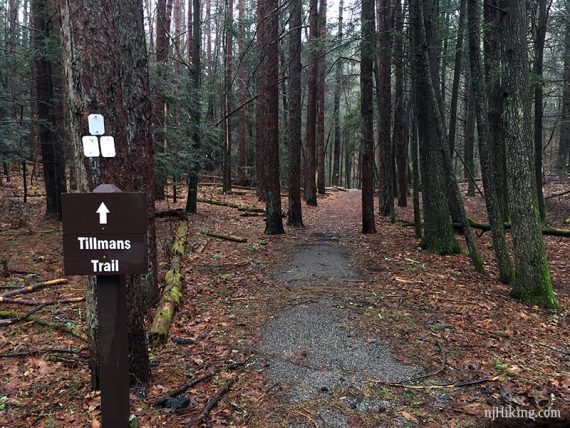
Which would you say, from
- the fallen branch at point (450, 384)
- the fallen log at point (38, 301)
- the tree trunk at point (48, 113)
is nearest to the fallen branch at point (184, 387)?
the fallen branch at point (450, 384)

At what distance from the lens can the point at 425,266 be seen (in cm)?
951

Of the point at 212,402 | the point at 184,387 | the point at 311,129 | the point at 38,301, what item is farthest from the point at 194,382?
the point at 311,129

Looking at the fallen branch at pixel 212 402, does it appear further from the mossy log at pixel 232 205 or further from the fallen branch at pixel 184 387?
the mossy log at pixel 232 205

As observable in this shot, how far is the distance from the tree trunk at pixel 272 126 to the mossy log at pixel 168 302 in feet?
11.9

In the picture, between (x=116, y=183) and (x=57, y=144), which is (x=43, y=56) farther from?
(x=116, y=183)

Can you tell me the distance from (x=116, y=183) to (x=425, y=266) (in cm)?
762

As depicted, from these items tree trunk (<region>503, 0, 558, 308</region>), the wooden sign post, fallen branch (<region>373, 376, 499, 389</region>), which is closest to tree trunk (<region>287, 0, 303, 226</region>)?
tree trunk (<region>503, 0, 558, 308</region>)

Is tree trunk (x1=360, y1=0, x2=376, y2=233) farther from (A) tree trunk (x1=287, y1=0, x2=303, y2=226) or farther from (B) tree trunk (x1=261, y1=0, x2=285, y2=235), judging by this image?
(B) tree trunk (x1=261, y1=0, x2=285, y2=235)

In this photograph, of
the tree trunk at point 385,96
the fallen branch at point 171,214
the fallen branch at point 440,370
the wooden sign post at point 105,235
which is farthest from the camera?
the fallen branch at point 171,214

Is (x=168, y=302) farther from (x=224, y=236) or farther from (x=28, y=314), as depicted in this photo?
(x=224, y=236)

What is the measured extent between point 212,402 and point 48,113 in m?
10.8

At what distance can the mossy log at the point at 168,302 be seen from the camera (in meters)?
5.21

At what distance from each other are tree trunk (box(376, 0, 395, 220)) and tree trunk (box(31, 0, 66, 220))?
28.6 feet

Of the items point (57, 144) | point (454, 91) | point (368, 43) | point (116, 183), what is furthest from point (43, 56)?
point (454, 91)
